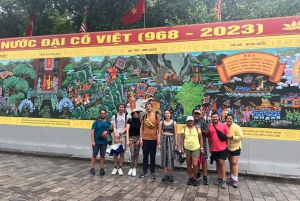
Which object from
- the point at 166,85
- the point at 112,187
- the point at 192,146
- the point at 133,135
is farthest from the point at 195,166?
the point at 166,85

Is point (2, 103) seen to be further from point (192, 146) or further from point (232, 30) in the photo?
point (232, 30)

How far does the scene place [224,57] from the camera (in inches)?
251

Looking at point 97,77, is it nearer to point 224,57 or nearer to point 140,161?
point 140,161

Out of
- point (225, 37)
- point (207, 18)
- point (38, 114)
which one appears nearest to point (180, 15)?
point (207, 18)

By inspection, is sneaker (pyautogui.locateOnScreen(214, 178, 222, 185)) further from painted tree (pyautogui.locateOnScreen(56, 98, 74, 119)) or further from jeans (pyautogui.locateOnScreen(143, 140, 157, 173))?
painted tree (pyautogui.locateOnScreen(56, 98, 74, 119))

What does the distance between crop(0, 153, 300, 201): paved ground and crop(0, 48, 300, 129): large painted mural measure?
1650 millimetres

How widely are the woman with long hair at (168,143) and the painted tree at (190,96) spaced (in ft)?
4.24

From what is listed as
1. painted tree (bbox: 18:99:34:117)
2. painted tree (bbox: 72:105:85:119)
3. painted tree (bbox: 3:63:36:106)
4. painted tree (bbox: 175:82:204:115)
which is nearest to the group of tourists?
painted tree (bbox: 175:82:204:115)

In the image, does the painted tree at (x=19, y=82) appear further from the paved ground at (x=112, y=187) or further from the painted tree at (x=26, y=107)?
the paved ground at (x=112, y=187)

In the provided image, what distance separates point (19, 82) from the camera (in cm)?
813

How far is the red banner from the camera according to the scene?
19.9 feet

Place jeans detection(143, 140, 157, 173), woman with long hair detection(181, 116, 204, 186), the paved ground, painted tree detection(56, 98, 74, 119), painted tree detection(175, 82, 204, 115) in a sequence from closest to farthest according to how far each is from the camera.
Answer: the paved ground < woman with long hair detection(181, 116, 204, 186) < jeans detection(143, 140, 157, 173) < painted tree detection(175, 82, 204, 115) < painted tree detection(56, 98, 74, 119)

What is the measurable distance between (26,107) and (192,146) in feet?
19.1

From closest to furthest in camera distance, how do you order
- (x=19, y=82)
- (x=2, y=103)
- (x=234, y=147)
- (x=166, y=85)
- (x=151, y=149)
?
(x=234, y=147), (x=151, y=149), (x=166, y=85), (x=19, y=82), (x=2, y=103)
